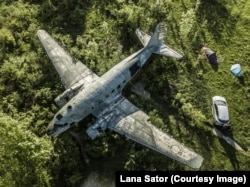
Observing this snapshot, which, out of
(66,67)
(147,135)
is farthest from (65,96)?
(147,135)

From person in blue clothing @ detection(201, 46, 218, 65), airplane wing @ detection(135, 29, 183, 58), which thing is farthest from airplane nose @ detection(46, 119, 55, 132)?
person in blue clothing @ detection(201, 46, 218, 65)

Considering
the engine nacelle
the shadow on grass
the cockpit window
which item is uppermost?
the shadow on grass

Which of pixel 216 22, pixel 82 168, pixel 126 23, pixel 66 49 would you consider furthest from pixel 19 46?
pixel 216 22

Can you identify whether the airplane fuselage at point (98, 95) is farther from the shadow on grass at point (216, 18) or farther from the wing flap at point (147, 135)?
the shadow on grass at point (216, 18)

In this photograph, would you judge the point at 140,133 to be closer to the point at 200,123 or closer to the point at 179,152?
the point at 179,152

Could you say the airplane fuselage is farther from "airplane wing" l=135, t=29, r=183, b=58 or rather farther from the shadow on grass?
the shadow on grass

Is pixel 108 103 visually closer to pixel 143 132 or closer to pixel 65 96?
pixel 65 96

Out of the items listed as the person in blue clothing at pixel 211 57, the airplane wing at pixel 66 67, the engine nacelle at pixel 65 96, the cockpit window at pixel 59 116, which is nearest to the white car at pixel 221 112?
the person in blue clothing at pixel 211 57

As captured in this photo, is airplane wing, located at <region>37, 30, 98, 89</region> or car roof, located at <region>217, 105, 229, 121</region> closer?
airplane wing, located at <region>37, 30, 98, 89</region>
